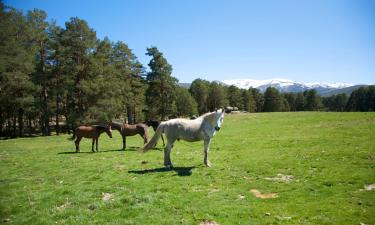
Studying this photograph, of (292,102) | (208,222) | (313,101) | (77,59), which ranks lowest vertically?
(208,222)

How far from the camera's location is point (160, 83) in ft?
202

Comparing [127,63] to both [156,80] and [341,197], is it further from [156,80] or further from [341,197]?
[341,197]

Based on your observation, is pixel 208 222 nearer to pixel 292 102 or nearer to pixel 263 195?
pixel 263 195

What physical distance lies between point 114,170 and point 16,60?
32.0 metres

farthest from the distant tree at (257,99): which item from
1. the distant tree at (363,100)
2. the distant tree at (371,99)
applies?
the distant tree at (371,99)

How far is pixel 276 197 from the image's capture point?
29.8 feet

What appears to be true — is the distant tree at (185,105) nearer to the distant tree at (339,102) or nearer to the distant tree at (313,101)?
the distant tree at (313,101)

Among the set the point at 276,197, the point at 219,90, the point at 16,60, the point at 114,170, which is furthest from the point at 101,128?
the point at 219,90

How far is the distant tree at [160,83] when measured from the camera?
60375 millimetres

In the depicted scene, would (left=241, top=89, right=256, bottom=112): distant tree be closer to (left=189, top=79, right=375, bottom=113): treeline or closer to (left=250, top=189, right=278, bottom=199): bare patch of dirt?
(left=189, top=79, right=375, bottom=113): treeline

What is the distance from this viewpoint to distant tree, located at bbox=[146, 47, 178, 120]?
198ft

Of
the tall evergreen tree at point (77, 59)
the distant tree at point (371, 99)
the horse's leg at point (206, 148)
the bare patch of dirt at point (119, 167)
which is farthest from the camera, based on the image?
the distant tree at point (371, 99)

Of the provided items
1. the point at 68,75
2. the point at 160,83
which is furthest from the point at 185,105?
the point at 68,75

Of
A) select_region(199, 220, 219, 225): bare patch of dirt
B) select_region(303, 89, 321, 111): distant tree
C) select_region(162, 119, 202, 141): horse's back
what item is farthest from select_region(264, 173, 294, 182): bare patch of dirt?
select_region(303, 89, 321, 111): distant tree
